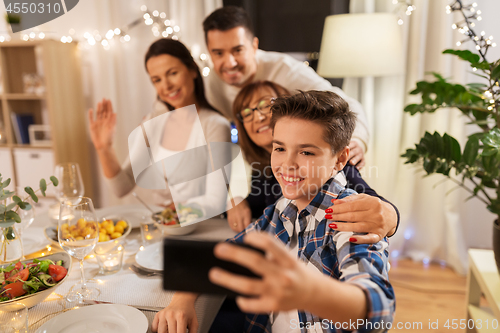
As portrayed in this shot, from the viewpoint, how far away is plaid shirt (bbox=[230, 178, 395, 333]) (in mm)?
579

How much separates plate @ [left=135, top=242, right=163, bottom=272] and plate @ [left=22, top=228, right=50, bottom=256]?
35 cm

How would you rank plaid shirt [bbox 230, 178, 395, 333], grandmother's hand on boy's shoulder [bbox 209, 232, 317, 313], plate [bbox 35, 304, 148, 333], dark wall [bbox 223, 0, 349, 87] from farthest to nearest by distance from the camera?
dark wall [bbox 223, 0, 349, 87] < plate [bbox 35, 304, 148, 333] < plaid shirt [bbox 230, 178, 395, 333] < grandmother's hand on boy's shoulder [bbox 209, 232, 317, 313]

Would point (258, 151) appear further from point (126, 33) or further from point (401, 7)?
point (126, 33)

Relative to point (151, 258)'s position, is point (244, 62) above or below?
above

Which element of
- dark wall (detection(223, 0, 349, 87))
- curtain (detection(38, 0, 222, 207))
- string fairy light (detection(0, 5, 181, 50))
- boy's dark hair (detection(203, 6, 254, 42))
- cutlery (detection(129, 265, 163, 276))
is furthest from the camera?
curtain (detection(38, 0, 222, 207))

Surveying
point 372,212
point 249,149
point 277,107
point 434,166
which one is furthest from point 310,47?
point 372,212

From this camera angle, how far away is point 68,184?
140cm

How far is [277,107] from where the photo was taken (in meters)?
0.95

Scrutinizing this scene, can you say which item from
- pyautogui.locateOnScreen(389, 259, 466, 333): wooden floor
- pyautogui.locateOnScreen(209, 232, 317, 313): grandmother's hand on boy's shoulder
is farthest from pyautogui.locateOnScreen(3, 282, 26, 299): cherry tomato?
pyautogui.locateOnScreen(389, 259, 466, 333): wooden floor

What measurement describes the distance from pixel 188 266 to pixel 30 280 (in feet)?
1.78

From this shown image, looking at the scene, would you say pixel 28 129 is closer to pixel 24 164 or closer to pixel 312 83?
pixel 24 164

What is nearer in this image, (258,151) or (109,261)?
(109,261)

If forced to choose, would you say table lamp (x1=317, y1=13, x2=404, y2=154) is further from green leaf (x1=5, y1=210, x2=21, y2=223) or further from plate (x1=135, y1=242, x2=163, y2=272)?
green leaf (x1=5, y1=210, x2=21, y2=223)

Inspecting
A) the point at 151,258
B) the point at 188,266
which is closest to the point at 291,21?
the point at 151,258
